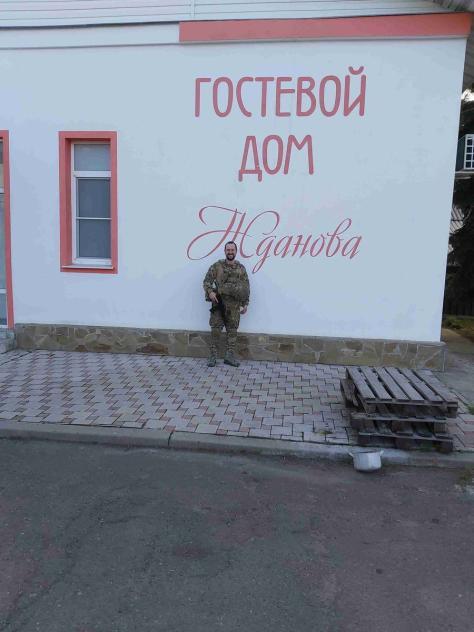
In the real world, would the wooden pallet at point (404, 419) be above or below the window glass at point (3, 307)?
below

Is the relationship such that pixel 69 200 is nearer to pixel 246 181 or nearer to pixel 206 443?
pixel 246 181

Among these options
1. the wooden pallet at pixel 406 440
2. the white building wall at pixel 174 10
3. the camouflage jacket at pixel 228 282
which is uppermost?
the white building wall at pixel 174 10

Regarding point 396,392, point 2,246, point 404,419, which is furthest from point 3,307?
point 404,419

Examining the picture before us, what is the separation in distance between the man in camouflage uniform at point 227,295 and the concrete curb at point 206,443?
255cm

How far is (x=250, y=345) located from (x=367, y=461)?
3468 mm

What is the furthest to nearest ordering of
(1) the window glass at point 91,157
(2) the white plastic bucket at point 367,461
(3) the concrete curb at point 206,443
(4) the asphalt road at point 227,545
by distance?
(1) the window glass at point 91,157, (3) the concrete curb at point 206,443, (2) the white plastic bucket at point 367,461, (4) the asphalt road at point 227,545

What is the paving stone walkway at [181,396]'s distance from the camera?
493 centimetres

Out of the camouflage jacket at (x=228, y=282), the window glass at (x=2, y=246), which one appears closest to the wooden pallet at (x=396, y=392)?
the camouflage jacket at (x=228, y=282)

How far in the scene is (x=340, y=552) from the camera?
121 inches

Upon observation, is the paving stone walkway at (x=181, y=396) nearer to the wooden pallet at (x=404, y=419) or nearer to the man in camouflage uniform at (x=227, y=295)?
the wooden pallet at (x=404, y=419)

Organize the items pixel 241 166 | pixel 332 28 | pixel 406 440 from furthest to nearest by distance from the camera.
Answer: pixel 241 166, pixel 332 28, pixel 406 440

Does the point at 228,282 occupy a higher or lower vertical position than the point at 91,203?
lower

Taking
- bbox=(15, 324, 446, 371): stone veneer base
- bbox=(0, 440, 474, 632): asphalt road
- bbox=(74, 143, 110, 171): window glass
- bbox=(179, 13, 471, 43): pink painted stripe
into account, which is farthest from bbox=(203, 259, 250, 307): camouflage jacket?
bbox=(179, 13, 471, 43): pink painted stripe

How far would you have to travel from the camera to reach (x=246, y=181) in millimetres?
7180
